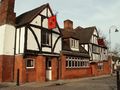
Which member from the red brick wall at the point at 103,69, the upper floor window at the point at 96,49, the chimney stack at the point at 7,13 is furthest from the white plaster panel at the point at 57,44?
the upper floor window at the point at 96,49

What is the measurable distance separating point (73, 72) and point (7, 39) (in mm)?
11722

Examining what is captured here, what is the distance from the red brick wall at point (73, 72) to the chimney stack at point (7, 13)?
8703 millimetres

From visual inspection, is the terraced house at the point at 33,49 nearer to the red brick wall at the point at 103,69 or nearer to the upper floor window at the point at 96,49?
the red brick wall at the point at 103,69

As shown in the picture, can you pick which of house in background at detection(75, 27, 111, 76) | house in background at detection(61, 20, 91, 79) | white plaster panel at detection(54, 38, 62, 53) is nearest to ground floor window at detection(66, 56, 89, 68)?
house in background at detection(61, 20, 91, 79)

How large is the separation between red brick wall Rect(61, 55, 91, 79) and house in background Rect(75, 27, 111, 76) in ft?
12.3

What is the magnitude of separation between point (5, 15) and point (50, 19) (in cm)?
548

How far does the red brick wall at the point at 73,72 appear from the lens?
96.4ft

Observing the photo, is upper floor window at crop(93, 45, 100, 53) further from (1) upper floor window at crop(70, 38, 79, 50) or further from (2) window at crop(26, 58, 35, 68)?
(2) window at crop(26, 58, 35, 68)

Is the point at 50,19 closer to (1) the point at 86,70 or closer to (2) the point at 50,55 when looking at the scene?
(2) the point at 50,55

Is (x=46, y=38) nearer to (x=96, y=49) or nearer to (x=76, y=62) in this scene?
(x=76, y=62)

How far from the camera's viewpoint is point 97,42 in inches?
1738

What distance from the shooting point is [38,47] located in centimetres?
2536

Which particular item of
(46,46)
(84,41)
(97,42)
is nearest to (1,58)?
(46,46)

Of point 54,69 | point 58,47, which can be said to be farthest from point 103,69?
point 54,69
